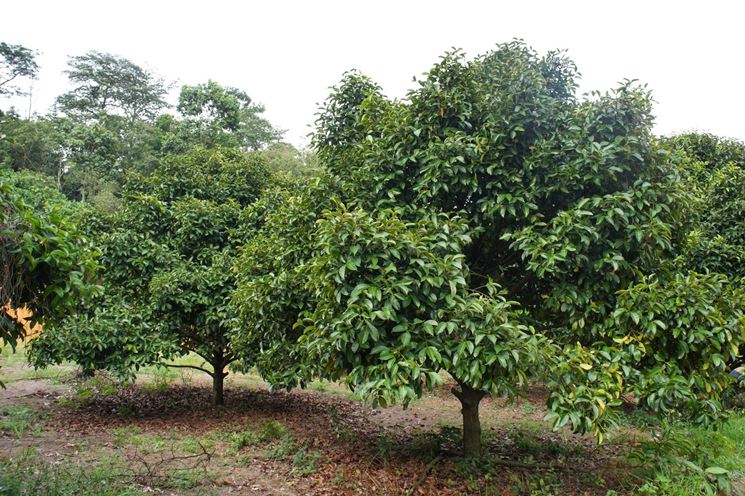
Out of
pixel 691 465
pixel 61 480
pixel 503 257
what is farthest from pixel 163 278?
pixel 691 465

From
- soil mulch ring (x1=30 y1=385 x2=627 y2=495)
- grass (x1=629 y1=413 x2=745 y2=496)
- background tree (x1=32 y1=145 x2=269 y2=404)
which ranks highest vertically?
background tree (x1=32 y1=145 x2=269 y2=404)

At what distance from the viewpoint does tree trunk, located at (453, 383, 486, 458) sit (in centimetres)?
536

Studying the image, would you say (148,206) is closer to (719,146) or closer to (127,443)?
(127,443)

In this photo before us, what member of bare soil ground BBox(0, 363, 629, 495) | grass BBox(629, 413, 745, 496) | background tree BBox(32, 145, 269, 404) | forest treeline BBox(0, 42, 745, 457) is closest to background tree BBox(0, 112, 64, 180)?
bare soil ground BBox(0, 363, 629, 495)

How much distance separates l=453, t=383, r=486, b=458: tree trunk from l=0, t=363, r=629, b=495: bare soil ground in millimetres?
155

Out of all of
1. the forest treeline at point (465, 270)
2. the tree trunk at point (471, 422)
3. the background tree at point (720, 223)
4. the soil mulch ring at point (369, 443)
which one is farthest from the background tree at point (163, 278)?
the background tree at point (720, 223)

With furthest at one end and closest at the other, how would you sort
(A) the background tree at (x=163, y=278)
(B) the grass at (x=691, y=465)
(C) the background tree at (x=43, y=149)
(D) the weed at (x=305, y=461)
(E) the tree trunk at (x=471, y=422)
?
(C) the background tree at (x=43, y=149) < (A) the background tree at (x=163, y=278) < (D) the weed at (x=305, y=461) < (E) the tree trunk at (x=471, y=422) < (B) the grass at (x=691, y=465)

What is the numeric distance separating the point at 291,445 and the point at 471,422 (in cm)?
225

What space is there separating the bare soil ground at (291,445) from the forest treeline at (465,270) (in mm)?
686

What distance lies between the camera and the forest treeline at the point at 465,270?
3.75 metres

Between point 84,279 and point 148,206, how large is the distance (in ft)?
14.1

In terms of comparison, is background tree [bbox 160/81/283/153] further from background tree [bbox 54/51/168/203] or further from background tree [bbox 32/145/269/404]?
background tree [bbox 32/145/269/404]

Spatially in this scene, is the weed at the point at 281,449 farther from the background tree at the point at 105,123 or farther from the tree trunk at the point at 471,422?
the background tree at the point at 105,123

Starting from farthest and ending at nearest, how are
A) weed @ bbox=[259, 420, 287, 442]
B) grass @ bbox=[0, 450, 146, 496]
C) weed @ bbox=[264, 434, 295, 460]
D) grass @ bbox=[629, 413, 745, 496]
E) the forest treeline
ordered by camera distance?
weed @ bbox=[259, 420, 287, 442] < weed @ bbox=[264, 434, 295, 460] < grass @ bbox=[629, 413, 745, 496] < grass @ bbox=[0, 450, 146, 496] < the forest treeline
